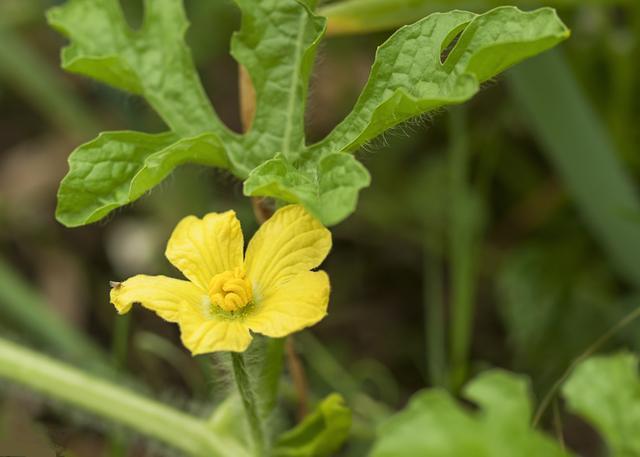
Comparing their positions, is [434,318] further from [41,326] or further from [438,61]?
[438,61]

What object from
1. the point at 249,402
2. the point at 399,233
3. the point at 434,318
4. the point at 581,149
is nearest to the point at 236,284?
the point at 249,402

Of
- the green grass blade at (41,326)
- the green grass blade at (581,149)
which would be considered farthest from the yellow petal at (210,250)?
the green grass blade at (41,326)

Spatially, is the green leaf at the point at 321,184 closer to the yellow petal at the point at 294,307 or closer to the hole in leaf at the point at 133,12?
the yellow petal at the point at 294,307

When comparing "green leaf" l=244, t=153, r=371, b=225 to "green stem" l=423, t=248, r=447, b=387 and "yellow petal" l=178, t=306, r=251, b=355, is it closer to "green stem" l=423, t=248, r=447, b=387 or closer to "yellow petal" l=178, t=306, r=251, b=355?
"yellow petal" l=178, t=306, r=251, b=355

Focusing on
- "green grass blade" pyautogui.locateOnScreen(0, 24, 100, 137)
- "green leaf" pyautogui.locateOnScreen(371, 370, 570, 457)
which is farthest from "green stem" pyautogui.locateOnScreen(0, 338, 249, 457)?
"green grass blade" pyautogui.locateOnScreen(0, 24, 100, 137)

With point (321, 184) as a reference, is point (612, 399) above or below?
below

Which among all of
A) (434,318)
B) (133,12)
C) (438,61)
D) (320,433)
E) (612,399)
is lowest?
(434,318)
